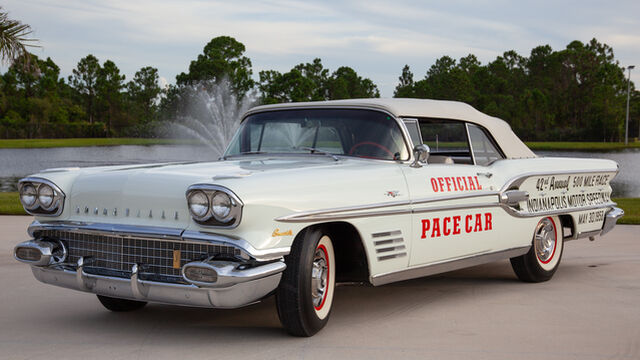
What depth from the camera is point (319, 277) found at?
443 cm

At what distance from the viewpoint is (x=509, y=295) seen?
5.71 metres

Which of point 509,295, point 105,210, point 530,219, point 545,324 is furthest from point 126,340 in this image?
point 530,219

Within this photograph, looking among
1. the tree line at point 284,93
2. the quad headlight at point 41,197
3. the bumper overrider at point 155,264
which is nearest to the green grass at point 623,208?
the quad headlight at point 41,197

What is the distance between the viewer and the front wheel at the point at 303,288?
4.08 meters

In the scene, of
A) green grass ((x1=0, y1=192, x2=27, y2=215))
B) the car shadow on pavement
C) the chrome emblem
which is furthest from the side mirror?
green grass ((x1=0, y1=192, x2=27, y2=215))

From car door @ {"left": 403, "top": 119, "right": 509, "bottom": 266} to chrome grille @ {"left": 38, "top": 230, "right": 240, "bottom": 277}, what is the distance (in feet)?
5.20

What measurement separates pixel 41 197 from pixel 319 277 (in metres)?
1.78

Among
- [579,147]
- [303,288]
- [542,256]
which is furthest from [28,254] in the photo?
[579,147]

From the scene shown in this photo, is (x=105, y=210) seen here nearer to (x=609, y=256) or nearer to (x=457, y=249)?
(x=457, y=249)

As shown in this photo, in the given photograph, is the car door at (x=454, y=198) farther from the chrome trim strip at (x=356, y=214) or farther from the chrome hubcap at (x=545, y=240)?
the chrome hubcap at (x=545, y=240)

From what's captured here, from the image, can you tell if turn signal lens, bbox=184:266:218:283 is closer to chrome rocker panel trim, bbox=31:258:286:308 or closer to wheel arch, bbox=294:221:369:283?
chrome rocker panel trim, bbox=31:258:286:308

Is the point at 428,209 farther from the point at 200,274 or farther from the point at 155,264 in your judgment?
the point at 155,264

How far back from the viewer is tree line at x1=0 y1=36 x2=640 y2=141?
232 feet

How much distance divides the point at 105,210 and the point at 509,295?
10.5 feet
